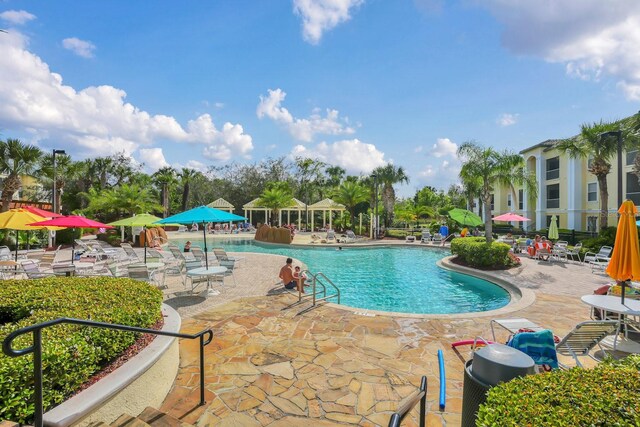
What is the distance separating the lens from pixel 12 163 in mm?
20078

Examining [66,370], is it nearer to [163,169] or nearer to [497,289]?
[497,289]

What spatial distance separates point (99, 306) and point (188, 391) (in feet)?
6.10

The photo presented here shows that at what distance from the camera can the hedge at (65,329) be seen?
2.81 metres

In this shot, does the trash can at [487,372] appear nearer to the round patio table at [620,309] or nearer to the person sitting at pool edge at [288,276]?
the round patio table at [620,309]

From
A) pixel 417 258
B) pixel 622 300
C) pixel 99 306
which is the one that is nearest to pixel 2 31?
pixel 99 306

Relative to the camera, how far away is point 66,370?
10.5 ft

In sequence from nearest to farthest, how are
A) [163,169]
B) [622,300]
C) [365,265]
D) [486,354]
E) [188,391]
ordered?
[486,354] < [188,391] < [622,300] < [365,265] < [163,169]

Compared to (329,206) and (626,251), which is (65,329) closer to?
(626,251)

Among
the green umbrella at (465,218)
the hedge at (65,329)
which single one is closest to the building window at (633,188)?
the green umbrella at (465,218)

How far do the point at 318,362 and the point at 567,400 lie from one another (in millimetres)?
3353

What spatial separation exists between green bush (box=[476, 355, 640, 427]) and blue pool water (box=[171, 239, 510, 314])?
6.74 metres

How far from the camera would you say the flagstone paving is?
385 cm

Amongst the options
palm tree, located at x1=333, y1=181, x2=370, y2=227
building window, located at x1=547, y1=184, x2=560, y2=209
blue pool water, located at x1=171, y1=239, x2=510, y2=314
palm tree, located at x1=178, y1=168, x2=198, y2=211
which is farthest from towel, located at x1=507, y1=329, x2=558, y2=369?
palm tree, located at x1=178, y1=168, x2=198, y2=211

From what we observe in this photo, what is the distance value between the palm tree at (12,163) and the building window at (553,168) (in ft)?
137
